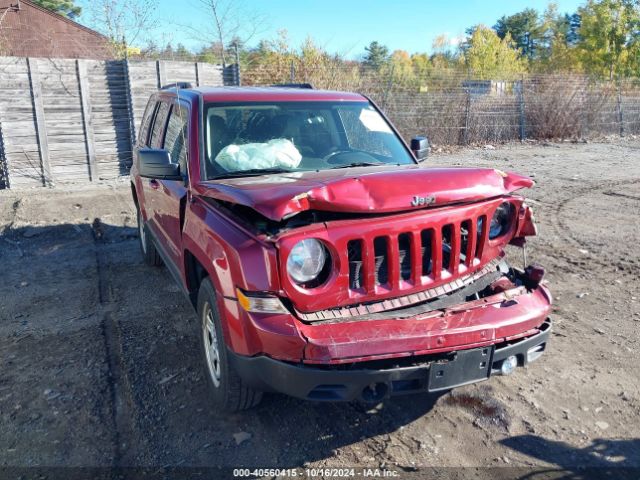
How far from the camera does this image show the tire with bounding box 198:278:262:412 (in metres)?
3.11

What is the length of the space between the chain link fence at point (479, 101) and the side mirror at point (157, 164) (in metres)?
10.9

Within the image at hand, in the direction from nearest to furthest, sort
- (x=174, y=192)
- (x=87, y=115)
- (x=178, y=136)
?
(x=174, y=192) → (x=178, y=136) → (x=87, y=115)

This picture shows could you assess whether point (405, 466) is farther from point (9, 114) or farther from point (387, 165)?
point (9, 114)

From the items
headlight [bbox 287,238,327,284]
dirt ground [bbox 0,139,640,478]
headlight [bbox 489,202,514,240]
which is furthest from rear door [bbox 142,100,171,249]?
headlight [bbox 489,202,514,240]

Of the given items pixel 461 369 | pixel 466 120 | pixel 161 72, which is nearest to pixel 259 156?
pixel 461 369

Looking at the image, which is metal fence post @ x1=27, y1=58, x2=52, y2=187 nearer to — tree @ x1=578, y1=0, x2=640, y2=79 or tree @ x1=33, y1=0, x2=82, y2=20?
tree @ x1=33, y1=0, x2=82, y2=20

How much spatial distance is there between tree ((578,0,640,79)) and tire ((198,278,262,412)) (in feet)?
123

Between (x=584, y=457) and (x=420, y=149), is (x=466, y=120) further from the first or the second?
(x=584, y=457)

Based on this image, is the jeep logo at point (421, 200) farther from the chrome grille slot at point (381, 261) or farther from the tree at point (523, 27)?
the tree at point (523, 27)

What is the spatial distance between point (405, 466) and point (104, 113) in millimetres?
10535

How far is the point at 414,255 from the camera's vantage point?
301 centimetres

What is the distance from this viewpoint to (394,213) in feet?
9.75

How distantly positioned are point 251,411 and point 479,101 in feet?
51.6

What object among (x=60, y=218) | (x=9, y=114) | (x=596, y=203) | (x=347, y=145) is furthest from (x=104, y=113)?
(x=596, y=203)
